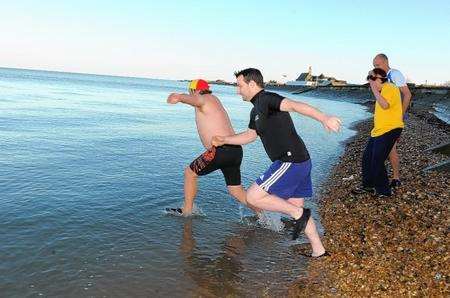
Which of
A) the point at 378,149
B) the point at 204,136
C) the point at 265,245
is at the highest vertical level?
the point at 204,136

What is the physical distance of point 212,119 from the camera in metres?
6.68

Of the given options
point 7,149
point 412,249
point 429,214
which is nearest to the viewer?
point 412,249

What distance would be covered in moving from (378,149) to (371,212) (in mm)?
1256

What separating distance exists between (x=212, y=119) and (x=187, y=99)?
70 centimetres

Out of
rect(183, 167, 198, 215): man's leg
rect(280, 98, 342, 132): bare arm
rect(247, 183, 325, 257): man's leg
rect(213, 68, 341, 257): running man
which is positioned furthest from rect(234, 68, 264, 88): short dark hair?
rect(183, 167, 198, 215): man's leg

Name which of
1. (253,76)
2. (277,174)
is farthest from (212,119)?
(277,174)

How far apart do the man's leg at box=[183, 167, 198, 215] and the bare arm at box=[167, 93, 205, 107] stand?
4.05ft

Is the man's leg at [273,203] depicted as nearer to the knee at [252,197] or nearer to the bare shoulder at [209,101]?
the knee at [252,197]

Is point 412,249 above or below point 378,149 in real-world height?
below

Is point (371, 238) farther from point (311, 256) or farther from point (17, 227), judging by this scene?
point (17, 227)

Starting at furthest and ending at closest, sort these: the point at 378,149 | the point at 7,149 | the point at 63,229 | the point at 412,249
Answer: the point at 7,149
the point at 378,149
the point at 63,229
the point at 412,249

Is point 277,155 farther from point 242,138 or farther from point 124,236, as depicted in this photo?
point 124,236

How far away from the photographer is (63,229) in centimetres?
666

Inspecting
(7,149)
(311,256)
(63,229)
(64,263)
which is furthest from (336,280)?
(7,149)
